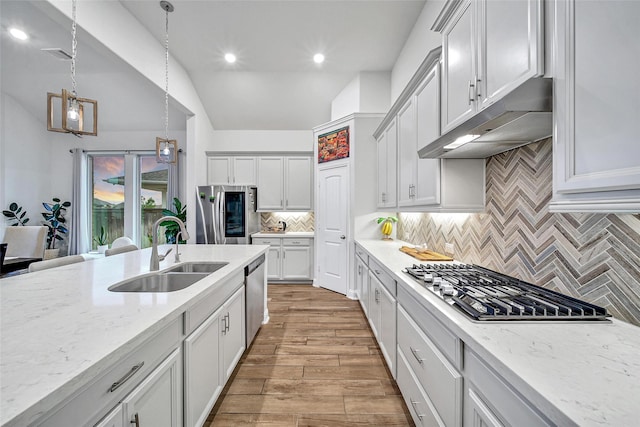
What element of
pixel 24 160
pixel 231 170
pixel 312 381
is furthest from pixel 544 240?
pixel 24 160

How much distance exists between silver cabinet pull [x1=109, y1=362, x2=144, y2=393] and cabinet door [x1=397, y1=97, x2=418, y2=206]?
7.38 feet

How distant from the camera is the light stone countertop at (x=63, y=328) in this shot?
588 mm

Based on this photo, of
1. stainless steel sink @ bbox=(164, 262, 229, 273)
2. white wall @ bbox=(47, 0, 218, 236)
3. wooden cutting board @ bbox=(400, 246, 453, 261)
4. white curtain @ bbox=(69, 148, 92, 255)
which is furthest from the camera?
white curtain @ bbox=(69, 148, 92, 255)

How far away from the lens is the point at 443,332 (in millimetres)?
1123

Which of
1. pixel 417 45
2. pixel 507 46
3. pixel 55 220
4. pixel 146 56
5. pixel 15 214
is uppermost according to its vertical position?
pixel 417 45

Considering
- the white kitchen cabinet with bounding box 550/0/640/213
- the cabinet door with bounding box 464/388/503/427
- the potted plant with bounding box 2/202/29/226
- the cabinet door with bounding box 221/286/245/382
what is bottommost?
the cabinet door with bounding box 221/286/245/382

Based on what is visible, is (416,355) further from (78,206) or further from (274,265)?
(78,206)

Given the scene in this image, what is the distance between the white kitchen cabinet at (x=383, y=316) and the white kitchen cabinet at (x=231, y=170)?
3.35 metres

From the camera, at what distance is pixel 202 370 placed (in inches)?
56.9

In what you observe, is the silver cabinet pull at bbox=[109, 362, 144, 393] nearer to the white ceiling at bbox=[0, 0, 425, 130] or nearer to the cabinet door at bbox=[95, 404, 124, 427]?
the cabinet door at bbox=[95, 404, 124, 427]

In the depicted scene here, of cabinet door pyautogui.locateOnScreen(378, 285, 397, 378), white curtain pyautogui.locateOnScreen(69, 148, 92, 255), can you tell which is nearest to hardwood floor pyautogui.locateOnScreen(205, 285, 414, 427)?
cabinet door pyautogui.locateOnScreen(378, 285, 397, 378)

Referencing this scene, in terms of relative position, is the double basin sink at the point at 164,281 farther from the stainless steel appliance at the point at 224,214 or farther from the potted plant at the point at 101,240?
the potted plant at the point at 101,240

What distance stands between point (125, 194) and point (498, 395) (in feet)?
22.8

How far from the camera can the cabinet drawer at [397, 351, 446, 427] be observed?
1.23 m
